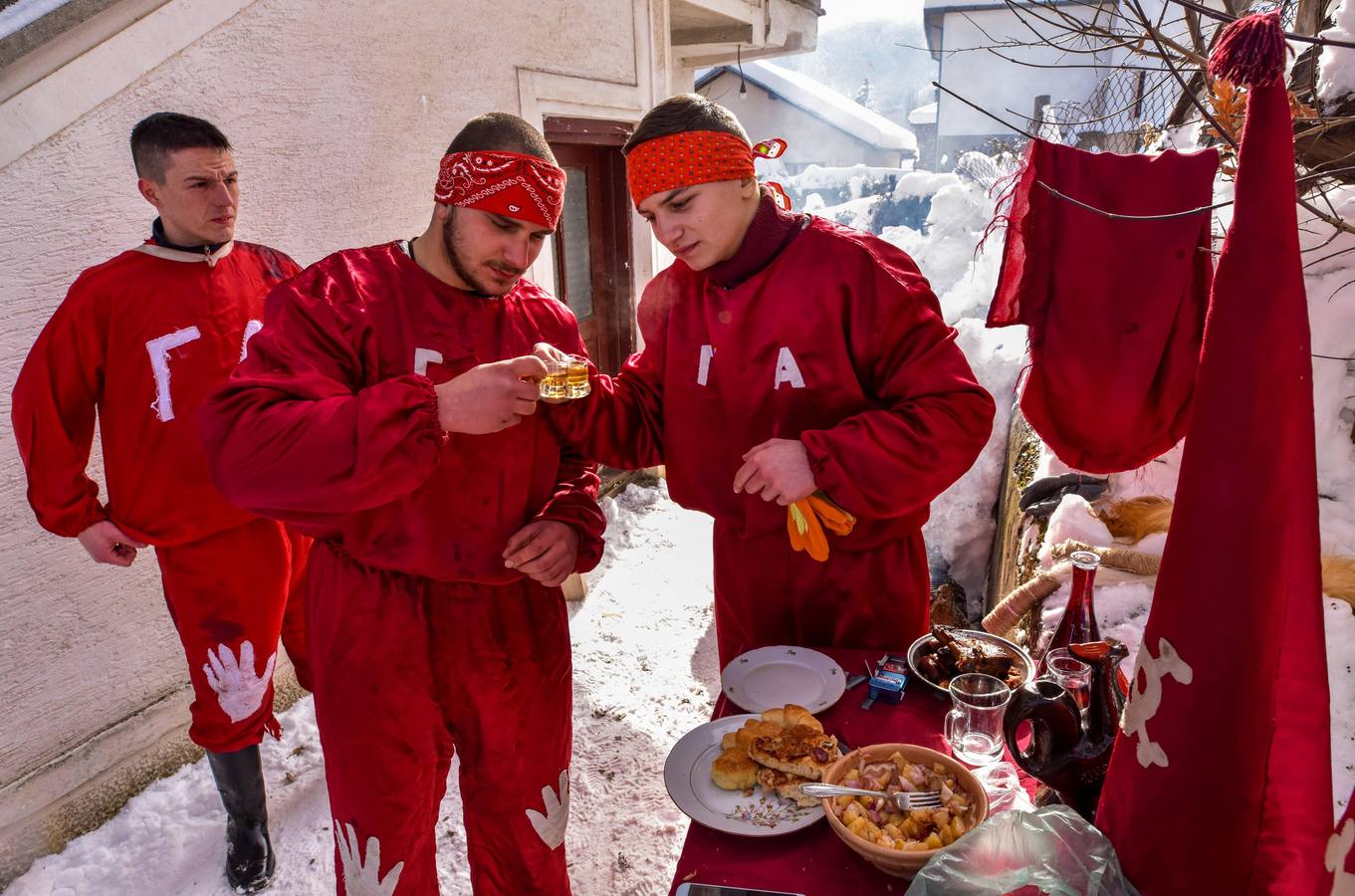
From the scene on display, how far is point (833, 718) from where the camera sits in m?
1.90

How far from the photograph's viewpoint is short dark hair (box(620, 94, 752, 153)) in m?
2.16

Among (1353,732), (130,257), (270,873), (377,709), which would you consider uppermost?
(130,257)

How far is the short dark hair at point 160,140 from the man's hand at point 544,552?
2.01m

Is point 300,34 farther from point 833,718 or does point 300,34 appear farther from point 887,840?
point 887,840

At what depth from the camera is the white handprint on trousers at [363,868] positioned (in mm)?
2084

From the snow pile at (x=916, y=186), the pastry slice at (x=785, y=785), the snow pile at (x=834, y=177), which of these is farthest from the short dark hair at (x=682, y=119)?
the snow pile at (x=834, y=177)

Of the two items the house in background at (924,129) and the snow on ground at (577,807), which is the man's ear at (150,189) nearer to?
the snow on ground at (577,807)

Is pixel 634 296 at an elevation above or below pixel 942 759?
above

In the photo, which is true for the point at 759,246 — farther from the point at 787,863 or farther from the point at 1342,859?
the point at 1342,859

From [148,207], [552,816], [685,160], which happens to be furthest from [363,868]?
[148,207]

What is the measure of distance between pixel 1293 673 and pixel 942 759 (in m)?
0.68

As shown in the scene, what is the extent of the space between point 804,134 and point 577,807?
28682 mm

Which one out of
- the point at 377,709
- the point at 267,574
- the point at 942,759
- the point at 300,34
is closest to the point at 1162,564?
the point at 942,759

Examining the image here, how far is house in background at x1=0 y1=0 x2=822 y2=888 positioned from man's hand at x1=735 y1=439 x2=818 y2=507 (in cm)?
285
